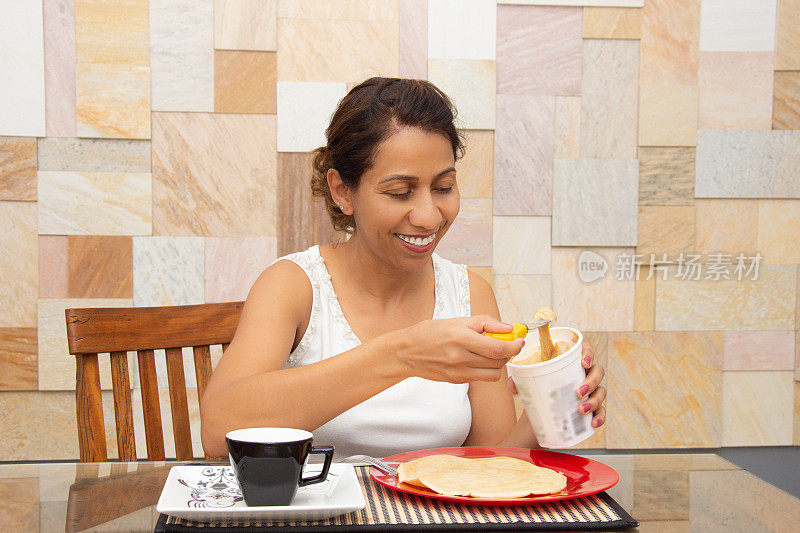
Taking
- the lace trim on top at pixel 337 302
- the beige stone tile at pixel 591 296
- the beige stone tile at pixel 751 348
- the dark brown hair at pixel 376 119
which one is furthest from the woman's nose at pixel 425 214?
the beige stone tile at pixel 751 348

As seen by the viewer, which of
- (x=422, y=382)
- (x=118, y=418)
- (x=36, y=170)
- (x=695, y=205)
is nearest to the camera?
(x=118, y=418)

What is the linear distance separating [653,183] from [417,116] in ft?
→ 4.00

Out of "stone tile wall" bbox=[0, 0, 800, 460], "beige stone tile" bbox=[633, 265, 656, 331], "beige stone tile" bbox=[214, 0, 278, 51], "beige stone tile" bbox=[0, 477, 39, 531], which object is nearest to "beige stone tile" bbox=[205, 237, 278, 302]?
"stone tile wall" bbox=[0, 0, 800, 460]

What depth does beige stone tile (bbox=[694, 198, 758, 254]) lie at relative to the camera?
2369 mm

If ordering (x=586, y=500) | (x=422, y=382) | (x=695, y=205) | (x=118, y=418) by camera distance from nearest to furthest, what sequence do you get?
(x=586, y=500) → (x=118, y=418) → (x=422, y=382) → (x=695, y=205)

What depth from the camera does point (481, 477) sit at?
959 mm

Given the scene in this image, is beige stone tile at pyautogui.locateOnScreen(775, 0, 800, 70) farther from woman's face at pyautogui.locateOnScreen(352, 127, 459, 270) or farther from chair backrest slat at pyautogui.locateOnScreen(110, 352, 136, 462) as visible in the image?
chair backrest slat at pyautogui.locateOnScreen(110, 352, 136, 462)

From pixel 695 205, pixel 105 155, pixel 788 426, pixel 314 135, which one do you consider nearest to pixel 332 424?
pixel 314 135

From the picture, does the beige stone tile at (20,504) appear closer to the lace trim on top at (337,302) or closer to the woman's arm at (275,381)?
the woman's arm at (275,381)

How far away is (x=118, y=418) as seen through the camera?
1.31m

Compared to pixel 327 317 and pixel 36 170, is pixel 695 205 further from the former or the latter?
pixel 36 170

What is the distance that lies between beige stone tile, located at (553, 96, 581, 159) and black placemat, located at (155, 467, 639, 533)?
1.56 meters

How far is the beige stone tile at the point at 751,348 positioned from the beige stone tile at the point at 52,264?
6.49 ft

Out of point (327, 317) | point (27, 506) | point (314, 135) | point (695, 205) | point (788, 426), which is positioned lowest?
point (788, 426)
